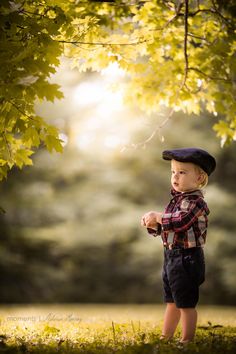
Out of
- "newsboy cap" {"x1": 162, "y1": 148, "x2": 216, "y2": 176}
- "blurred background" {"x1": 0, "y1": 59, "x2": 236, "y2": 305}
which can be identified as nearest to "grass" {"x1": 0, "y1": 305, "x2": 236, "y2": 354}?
"newsboy cap" {"x1": 162, "y1": 148, "x2": 216, "y2": 176}

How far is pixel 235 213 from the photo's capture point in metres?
14.8

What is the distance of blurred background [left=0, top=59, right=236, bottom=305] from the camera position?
15.8 metres

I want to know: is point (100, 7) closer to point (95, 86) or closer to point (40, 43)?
point (40, 43)

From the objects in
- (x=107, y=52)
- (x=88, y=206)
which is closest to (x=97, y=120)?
(x=88, y=206)

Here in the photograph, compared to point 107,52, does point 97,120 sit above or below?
above

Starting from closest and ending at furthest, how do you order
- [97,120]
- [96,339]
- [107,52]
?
[96,339] → [107,52] → [97,120]

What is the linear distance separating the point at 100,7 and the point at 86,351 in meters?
4.04

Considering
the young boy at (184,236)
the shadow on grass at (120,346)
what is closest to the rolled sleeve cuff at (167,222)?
the young boy at (184,236)

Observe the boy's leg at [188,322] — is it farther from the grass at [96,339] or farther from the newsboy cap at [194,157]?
the newsboy cap at [194,157]

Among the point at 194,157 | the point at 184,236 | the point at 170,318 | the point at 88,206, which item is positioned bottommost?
the point at 170,318

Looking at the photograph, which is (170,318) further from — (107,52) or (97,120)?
(97,120)

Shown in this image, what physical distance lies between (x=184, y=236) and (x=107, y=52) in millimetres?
2786

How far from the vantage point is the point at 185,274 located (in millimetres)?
4141

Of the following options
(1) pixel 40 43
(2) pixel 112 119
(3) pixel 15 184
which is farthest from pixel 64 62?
(1) pixel 40 43
